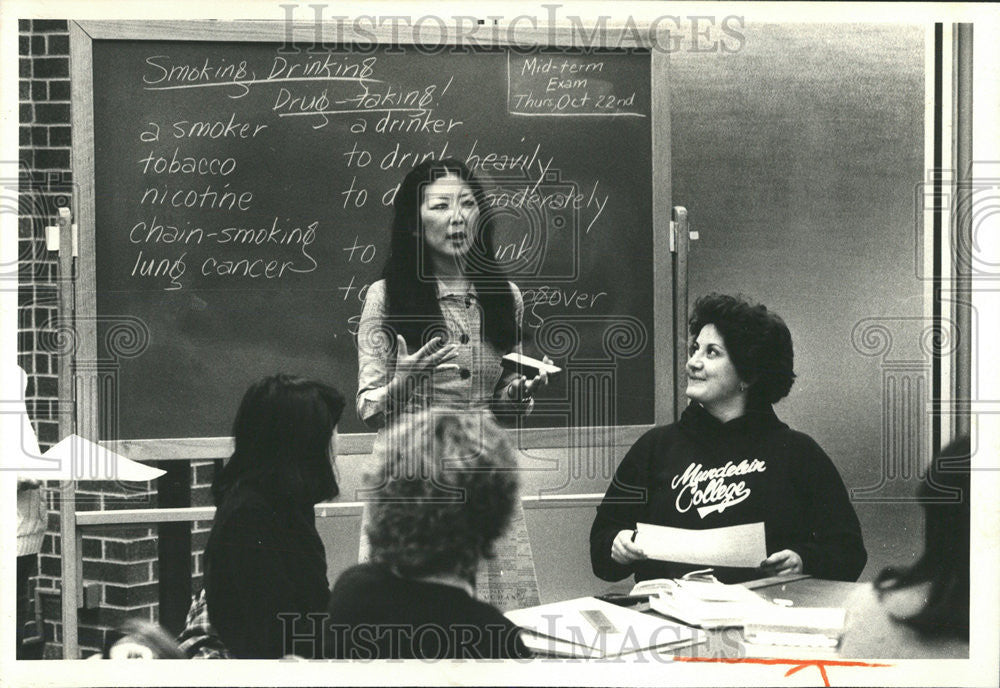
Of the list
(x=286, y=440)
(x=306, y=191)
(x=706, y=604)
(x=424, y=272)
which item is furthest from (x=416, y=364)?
(x=706, y=604)

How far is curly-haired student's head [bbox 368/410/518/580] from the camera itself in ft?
9.80

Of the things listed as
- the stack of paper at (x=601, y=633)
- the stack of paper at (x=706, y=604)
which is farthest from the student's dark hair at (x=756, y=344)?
the stack of paper at (x=601, y=633)

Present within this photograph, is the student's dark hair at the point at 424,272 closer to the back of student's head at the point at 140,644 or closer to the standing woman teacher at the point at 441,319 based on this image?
the standing woman teacher at the point at 441,319

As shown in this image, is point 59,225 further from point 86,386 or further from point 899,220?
point 899,220

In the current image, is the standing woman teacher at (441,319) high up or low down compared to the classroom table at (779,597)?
up

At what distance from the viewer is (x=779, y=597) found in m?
2.97

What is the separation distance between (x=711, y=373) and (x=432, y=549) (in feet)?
3.59

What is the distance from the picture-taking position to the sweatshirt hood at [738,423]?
3.38m

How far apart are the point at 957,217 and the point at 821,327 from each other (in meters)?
0.56

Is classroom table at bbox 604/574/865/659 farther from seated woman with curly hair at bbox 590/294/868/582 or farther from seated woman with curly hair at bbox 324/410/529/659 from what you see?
seated woman with curly hair at bbox 324/410/529/659

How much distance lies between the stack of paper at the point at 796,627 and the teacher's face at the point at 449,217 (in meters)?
1.43

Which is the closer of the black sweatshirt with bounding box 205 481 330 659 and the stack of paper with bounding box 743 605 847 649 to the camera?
the stack of paper with bounding box 743 605 847 649

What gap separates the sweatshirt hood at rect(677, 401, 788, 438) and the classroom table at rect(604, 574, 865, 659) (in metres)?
0.44

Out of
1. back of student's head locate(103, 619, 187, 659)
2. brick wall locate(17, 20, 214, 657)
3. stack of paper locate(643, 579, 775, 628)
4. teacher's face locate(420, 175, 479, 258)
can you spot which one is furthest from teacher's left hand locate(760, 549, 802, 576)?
back of student's head locate(103, 619, 187, 659)
